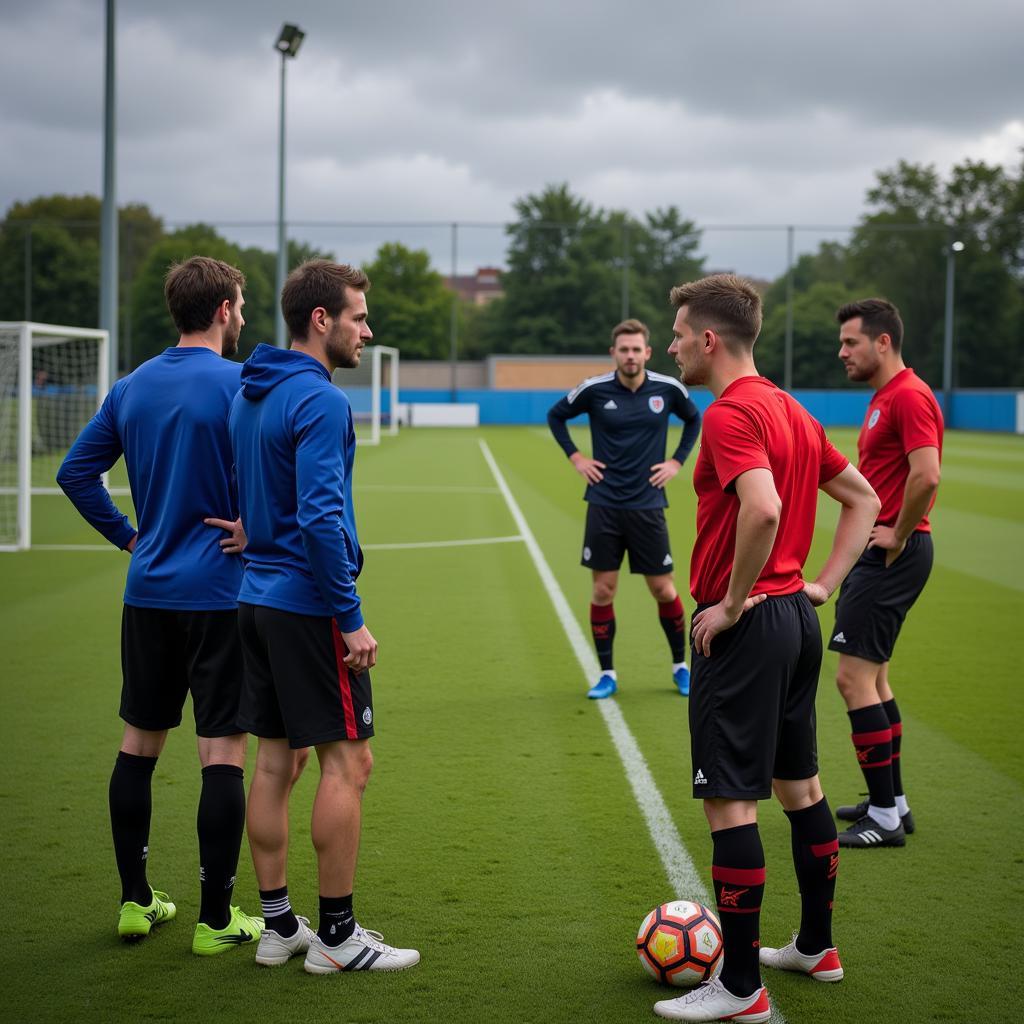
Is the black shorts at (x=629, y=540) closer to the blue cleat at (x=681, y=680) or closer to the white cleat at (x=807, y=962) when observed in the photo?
the blue cleat at (x=681, y=680)

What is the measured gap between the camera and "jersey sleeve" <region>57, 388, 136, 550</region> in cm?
409

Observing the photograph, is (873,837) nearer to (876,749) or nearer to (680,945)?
(876,749)

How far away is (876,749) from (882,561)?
2.58 feet

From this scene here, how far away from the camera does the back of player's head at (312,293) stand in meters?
3.65

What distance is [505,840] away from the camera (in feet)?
16.3

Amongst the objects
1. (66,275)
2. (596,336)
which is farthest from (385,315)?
(66,275)

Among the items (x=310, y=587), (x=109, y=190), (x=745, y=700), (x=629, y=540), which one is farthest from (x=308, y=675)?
(x=109, y=190)

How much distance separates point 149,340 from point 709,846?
52.0 meters

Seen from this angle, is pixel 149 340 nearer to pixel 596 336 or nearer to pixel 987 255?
pixel 596 336

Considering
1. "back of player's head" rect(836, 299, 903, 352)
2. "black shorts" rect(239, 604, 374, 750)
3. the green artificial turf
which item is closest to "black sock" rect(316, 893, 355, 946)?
the green artificial turf

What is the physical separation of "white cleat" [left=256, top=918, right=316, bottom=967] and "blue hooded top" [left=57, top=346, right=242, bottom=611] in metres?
1.08

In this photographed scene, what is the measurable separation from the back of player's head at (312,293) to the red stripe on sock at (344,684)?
0.93 metres

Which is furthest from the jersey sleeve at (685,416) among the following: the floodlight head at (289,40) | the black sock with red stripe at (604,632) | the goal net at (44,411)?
the floodlight head at (289,40)

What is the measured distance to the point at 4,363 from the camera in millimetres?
17219
